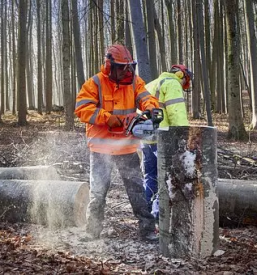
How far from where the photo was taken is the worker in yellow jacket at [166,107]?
4.33m

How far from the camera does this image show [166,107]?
Result: 438 centimetres

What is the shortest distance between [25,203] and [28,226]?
0.86 ft

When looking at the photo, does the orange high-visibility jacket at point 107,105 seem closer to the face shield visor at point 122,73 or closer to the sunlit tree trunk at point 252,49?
the face shield visor at point 122,73

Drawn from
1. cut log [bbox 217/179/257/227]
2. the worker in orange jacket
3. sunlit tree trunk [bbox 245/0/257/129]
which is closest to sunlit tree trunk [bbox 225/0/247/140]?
sunlit tree trunk [bbox 245/0/257/129]

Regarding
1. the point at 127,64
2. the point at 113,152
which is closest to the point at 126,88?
the point at 127,64

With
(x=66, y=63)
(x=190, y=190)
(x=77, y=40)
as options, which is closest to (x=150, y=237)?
(x=190, y=190)

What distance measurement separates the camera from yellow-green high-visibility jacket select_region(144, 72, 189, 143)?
14.2 feet

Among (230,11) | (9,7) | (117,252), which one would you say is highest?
(9,7)

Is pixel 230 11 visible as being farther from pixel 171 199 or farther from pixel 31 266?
pixel 31 266

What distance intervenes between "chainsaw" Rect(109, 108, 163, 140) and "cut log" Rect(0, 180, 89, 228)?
3.58ft

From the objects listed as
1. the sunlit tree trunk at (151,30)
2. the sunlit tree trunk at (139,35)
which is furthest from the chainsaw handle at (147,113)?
the sunlit tree trunk at (151,30)

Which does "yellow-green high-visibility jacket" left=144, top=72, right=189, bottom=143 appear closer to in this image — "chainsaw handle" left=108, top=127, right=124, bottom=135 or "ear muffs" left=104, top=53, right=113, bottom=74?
"chainsaw handle" left=108, top=127, right=124, bottom=135

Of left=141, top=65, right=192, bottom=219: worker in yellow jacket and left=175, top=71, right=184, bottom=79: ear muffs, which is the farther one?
left=175, top=71, right=184, bottom=79: ear muffs

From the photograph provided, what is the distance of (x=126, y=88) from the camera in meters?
3.86
